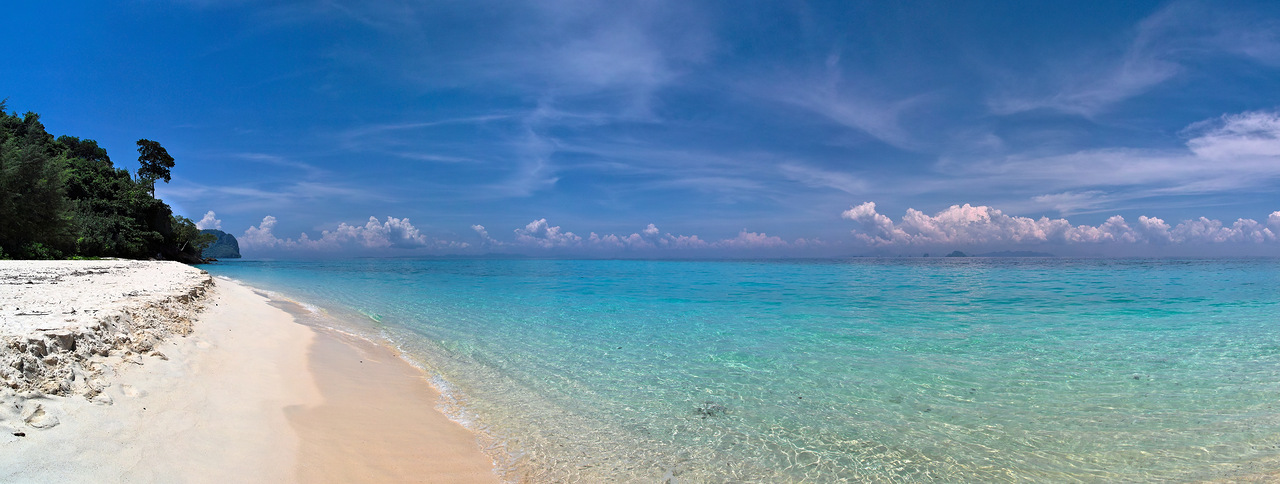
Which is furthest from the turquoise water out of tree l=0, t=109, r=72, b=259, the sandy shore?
tree l=0, t=109, r=72, b=259

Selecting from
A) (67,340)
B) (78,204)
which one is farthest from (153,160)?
(67,340)

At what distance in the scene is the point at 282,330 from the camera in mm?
11633

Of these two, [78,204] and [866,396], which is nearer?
[866,396]

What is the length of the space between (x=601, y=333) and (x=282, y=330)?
8.00m

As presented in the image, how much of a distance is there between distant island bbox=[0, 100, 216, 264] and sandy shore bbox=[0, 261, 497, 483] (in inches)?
1219

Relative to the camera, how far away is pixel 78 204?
4138 centimetres

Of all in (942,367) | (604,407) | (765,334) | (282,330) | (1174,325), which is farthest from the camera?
(1174,325)

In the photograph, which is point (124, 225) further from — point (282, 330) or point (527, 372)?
point (527, 372)

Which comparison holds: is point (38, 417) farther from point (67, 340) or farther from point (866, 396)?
point (866, 396)

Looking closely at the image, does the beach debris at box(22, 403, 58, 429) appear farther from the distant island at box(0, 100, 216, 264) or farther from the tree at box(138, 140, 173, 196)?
the tree at box(138, 140, 173, 196)

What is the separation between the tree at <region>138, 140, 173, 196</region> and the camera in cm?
6900

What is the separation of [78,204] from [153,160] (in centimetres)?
3821

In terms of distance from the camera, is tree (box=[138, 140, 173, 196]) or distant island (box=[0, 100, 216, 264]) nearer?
distant island (box=[0, 100, 216, 264])

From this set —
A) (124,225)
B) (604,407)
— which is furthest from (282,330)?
(124,225)
